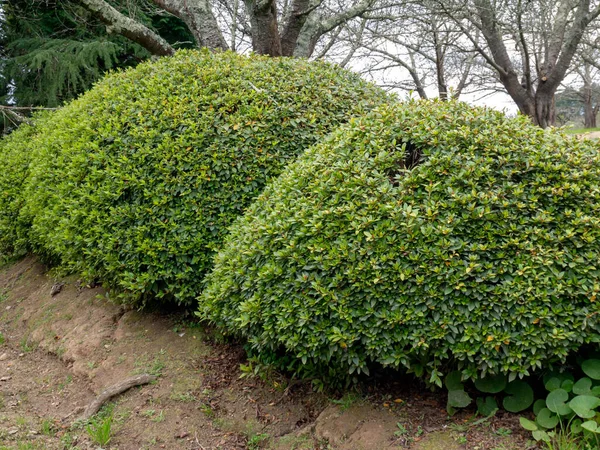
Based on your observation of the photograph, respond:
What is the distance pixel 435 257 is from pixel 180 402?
73.6 inches

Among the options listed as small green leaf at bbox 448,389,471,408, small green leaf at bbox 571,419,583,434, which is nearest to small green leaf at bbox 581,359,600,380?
small green leaf at bbox 571,419,583,434

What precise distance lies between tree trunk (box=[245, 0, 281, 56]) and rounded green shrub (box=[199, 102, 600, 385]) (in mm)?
3931

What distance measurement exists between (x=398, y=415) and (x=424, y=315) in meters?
0.62

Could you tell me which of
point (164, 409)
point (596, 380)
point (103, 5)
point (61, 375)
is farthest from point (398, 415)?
point (103, 5)

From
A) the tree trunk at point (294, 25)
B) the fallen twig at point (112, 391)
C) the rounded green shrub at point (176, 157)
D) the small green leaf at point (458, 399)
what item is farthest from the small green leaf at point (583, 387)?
the tree trunk at point (294, 25)

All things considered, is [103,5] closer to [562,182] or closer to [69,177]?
[69,177]

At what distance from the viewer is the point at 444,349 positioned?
2500 mm

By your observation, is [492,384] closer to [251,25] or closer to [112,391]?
[112,391]

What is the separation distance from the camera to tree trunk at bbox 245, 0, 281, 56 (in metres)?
6.35

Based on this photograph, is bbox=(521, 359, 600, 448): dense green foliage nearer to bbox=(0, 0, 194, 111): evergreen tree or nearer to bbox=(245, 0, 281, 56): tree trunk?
bbox=(245, 0, 281, 56): tree trunk

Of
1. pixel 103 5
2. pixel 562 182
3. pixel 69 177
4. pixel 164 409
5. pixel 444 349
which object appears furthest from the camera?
pixel 103 5

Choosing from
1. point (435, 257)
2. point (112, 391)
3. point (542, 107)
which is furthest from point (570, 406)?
point (542, 107)

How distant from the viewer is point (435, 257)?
259 centimetres

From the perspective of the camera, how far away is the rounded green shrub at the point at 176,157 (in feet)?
12.4
